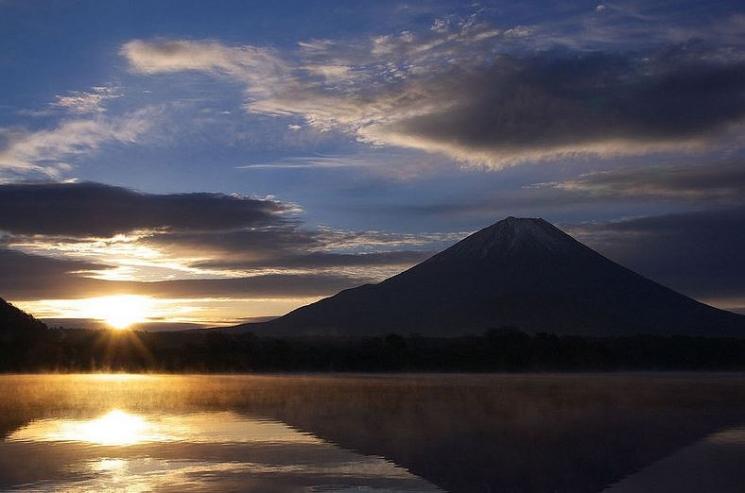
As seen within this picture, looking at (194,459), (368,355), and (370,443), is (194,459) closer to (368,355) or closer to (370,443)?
(370,443)

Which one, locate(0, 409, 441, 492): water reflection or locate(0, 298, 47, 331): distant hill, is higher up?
locate(0, 298, 47, 331): distant hill

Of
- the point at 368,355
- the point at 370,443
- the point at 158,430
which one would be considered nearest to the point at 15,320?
the point at 368,355

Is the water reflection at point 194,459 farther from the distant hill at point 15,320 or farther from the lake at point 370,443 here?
the distant hill at point 15,320

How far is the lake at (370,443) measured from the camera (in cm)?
1928

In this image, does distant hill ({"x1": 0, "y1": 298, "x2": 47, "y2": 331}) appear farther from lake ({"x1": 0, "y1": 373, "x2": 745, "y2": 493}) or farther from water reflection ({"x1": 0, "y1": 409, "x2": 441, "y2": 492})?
water reflection ({"x1": 0, "y1": 409, "x2": 441, "y2": 492})

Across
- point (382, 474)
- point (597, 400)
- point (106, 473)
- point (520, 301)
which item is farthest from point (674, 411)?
point (520, 301)

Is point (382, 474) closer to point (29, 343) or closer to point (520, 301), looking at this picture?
point (29, 343)

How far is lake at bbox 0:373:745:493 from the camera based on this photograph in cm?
1928

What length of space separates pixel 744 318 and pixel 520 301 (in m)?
44.3

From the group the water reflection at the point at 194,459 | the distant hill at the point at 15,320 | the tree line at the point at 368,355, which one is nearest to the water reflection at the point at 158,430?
the water reflection at the point at 194,459

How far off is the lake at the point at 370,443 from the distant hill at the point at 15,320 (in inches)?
2894

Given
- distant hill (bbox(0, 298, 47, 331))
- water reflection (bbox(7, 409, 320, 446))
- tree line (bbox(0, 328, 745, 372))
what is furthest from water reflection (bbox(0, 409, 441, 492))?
distant hill (bbox(0, 298, 47, 331))

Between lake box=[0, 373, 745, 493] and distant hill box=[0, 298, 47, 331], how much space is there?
7349cm

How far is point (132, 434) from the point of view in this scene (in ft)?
86.8
